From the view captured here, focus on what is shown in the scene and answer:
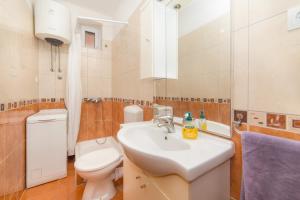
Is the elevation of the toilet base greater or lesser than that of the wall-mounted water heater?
lesser

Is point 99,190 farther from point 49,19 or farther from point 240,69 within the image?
point 49,19

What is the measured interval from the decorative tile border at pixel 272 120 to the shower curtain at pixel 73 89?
2086 mm

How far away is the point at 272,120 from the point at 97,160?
1440mm

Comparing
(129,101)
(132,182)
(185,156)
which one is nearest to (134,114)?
(129,101)

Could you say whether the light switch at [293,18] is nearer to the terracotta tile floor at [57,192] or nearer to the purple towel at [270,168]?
the purple towel at [270,168]

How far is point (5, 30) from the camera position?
110 centimetres

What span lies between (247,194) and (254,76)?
501 mm

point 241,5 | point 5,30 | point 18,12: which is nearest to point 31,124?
point 5,30

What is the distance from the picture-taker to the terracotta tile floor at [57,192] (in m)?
1.48

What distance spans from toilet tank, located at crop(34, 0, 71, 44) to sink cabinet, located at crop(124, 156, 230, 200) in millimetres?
1967

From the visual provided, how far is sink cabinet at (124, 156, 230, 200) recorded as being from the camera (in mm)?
571

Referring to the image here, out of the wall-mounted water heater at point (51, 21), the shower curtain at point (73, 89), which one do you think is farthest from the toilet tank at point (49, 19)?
the shower curtain at point (73, 89)

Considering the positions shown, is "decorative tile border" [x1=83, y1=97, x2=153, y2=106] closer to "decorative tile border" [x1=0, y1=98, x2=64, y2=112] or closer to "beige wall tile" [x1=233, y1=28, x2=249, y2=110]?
"decorative tile border" [x1=0, y1=98, x2=64, y2=112]

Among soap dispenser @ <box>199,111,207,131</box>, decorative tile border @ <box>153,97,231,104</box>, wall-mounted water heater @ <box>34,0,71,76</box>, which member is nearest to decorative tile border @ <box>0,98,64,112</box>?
wall-mounted water heater @ <box>34,0,71,76</box>
